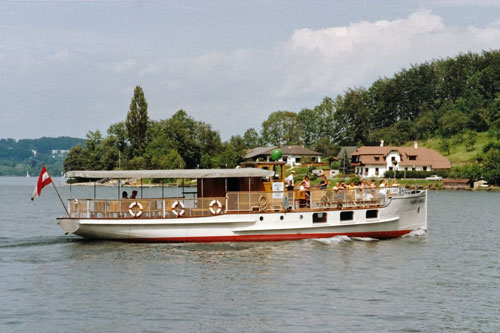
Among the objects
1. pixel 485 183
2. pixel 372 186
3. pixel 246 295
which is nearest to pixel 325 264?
pixel 246 295

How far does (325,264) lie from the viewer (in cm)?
2991

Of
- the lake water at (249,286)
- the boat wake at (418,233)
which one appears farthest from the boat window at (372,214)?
the boat wake at (418,233)

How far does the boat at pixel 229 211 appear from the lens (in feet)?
112

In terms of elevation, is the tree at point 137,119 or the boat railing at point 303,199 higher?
the tree at point 137,119

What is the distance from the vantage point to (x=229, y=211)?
34.7m

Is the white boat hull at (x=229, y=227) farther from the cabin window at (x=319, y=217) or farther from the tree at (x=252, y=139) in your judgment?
the tree at (x=252, y=139)

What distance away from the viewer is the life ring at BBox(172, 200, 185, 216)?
113 ft

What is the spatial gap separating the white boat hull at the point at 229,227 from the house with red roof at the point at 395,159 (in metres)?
92.9

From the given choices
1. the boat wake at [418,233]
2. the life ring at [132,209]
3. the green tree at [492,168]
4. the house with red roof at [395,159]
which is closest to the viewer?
the life ring at [132,209]

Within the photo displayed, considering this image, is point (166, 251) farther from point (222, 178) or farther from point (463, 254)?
point (463, 254)

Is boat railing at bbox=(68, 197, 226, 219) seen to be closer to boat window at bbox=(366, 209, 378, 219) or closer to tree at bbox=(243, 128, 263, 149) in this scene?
boat window at bbox=(366, 209, 378, 219)

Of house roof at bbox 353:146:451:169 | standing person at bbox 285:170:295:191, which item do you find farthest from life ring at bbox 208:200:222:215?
house roof at bbox 353:146:451:169

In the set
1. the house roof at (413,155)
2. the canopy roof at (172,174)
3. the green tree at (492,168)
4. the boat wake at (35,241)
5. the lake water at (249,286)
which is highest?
→ the house roof at (413,155)

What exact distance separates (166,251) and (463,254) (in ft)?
48.7
